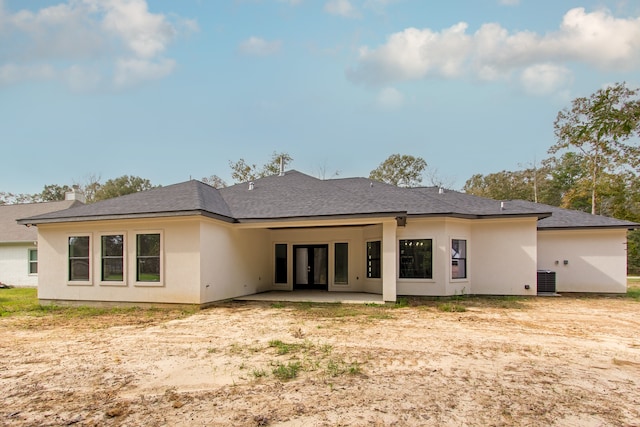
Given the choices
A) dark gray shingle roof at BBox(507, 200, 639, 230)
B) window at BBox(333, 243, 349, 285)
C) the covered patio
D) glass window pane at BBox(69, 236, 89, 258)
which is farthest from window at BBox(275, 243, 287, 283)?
dark gray shingle roof at BBox(507, 200, 639, 230)

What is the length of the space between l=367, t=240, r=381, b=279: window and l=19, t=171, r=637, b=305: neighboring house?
0.07 m

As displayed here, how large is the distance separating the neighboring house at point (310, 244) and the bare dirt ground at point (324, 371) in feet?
7.39

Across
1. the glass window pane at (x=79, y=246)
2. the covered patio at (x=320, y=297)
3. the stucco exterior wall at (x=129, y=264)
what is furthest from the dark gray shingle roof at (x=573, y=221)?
the glass window pane at (x=79, y=246)

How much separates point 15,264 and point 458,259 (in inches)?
780

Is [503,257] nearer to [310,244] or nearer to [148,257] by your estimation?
[310,244]

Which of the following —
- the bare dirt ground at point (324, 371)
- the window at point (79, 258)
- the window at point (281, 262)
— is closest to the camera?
the bare dirt ground at point (324, 371)

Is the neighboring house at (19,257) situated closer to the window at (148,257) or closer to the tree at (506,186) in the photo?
the window at (148,257)

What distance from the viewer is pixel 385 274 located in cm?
1102

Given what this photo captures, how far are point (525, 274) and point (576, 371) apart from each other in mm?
8743

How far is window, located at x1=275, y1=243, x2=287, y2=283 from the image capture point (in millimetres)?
15117

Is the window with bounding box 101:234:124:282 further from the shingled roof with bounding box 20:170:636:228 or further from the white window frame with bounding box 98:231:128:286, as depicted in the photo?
the shingled roof with bounding box 20:170:636:228

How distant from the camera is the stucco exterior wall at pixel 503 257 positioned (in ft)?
42.4

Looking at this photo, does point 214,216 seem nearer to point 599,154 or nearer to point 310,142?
point 310,142

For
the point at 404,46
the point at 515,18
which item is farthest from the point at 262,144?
the point at 515,18
